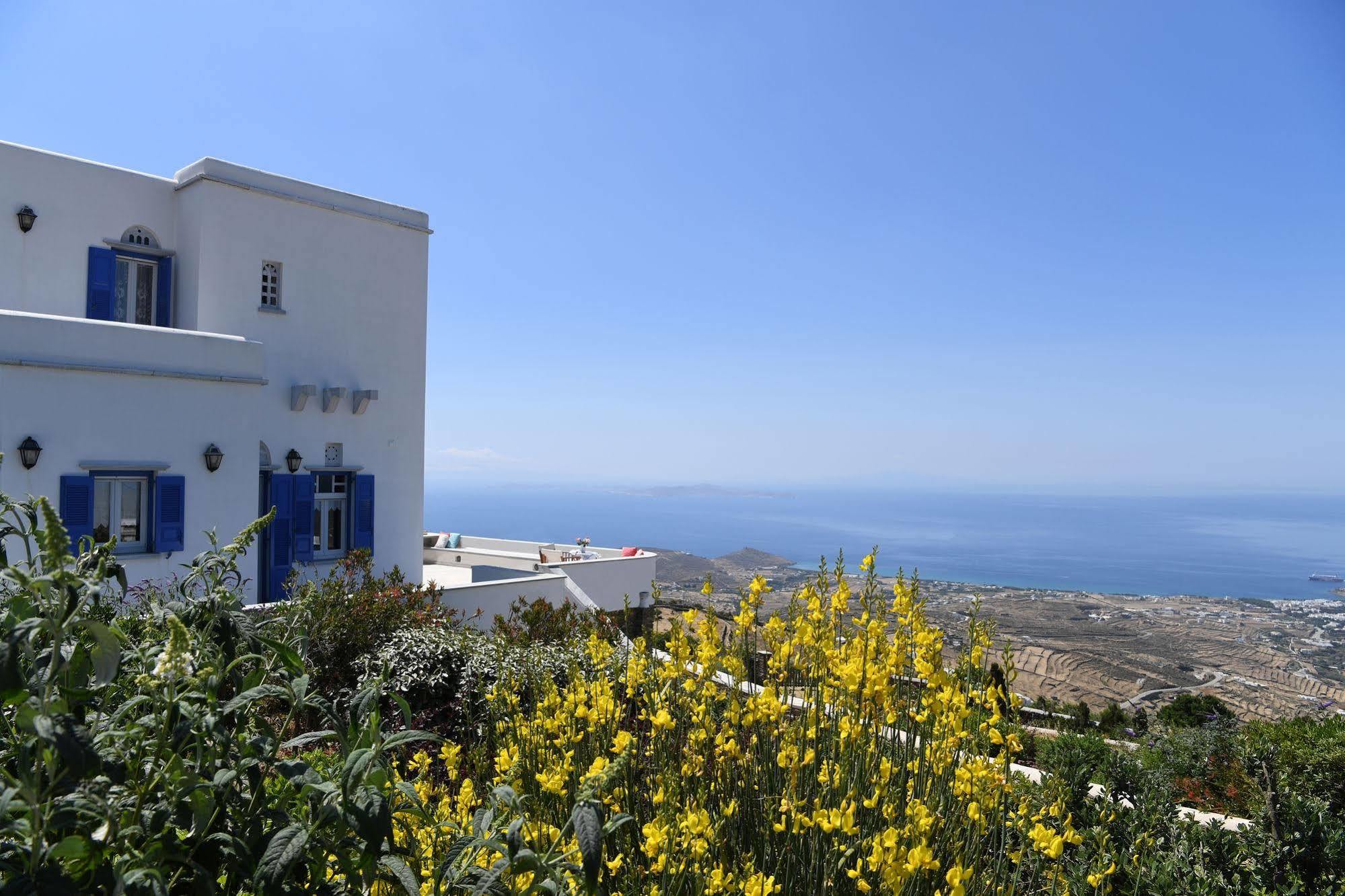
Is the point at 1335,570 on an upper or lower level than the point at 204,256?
lower

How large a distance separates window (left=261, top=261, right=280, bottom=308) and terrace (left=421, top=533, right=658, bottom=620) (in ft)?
17.8

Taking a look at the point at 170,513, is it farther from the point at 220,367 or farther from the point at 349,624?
the point at 349,624

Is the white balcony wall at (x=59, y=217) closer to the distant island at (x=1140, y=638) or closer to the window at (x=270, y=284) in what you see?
the window at (x=270, y=284)

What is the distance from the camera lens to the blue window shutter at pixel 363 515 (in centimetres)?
1377

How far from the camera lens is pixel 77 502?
9.90 m

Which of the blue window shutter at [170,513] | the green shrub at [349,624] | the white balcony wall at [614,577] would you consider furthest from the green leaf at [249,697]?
the white balcony wall at [614,577]

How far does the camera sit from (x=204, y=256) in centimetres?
1243

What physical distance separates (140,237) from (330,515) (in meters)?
5.29

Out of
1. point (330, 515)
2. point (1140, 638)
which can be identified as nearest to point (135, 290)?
point (330, 515)

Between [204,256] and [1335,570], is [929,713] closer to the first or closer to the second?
[204,256]

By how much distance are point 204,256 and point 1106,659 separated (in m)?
18.5

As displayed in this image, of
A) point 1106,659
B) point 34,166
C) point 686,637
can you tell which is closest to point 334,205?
point 34,166

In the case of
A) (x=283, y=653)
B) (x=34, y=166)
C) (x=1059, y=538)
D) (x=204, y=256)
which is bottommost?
(x=1059, y=538)

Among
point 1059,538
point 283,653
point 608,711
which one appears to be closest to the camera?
point 283,653
